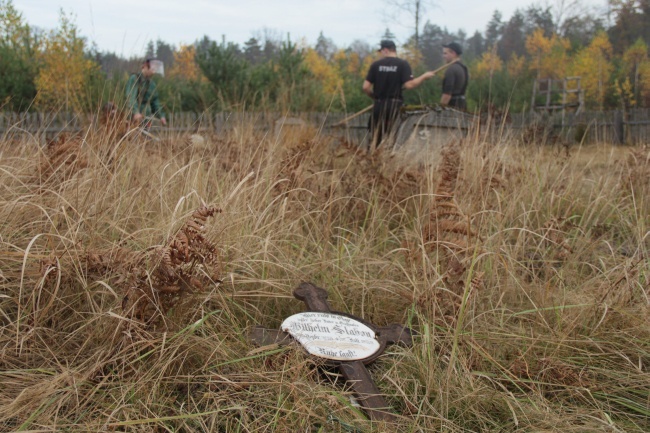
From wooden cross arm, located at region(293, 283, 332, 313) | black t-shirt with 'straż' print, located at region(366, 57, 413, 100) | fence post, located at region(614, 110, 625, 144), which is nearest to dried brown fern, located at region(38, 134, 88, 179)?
wooden cross arm, located at region(293, 283, 332, 313)

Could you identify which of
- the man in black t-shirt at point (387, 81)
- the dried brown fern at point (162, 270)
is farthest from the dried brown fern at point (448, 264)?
the man in black t-shirt at point (387, 81)

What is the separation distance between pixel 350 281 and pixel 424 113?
423 cm

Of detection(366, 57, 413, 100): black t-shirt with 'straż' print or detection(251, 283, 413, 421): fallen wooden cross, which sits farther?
detection(366, 57, 413, 100): black t-shirt with 'straż' print

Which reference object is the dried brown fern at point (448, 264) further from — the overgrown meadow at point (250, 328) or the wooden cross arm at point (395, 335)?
the wooden cross arm at point (395, 335)

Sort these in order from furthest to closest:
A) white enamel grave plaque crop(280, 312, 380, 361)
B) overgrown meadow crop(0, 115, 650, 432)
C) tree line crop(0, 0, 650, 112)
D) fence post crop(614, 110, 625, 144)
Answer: fence post crop(614, 110, 625, 144), tree line crop(0, 0, 650, 112), white enamel grave plaque crop(280, 312, 380, 361), overgrown meadow crop(0, 115, 650, 432)

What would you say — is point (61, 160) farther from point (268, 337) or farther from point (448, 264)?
point (448, 264)

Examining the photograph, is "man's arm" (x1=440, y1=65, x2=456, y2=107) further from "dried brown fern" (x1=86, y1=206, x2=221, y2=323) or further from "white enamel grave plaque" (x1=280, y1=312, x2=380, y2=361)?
"dried brown fern" (x1=86, y1=206, x2=221, y2=323)

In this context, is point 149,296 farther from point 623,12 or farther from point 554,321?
point 623,12

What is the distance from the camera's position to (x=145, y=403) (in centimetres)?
205

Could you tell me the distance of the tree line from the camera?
6750mm

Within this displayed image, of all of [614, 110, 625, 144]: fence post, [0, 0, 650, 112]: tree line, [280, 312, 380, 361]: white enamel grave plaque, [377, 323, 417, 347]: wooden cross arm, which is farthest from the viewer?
[614, 110, 625, 144]: fence post

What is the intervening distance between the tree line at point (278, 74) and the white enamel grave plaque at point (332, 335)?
4.80 ft

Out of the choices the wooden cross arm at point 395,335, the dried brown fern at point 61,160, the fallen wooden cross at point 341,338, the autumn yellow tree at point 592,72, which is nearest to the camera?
the fallen wooden cross at point 341,338

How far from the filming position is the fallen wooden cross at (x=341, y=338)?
88.9 inches
